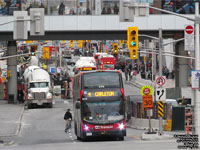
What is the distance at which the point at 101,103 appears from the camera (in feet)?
110

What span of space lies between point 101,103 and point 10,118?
22.9 metres

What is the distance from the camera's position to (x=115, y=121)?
33.8 m

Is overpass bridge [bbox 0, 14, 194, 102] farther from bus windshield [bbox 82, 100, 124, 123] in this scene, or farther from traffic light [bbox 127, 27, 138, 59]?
bus windshield [bbox 82, 100, 124, 123]

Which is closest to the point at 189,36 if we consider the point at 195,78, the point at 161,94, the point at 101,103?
the point at 195,78

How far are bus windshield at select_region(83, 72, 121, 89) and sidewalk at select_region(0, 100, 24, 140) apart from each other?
11.4m

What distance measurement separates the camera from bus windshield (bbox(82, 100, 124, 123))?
33.7 metres

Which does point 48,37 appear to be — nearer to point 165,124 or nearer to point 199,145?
point 165,124

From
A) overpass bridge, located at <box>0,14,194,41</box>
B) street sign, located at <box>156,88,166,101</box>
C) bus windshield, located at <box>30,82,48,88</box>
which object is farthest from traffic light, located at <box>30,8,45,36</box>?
bus windshield, located at <box>30,82,48,88</box>

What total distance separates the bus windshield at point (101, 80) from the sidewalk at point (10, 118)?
11394 mm

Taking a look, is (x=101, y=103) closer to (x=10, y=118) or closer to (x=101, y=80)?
(x=101, y=80)

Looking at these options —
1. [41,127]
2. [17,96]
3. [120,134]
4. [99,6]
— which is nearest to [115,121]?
[120,134]

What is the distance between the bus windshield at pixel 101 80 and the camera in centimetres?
3350

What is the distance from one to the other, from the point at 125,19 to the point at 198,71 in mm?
3980

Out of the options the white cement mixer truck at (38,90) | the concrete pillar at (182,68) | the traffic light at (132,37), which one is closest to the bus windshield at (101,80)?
the traffic light at (132,37)
